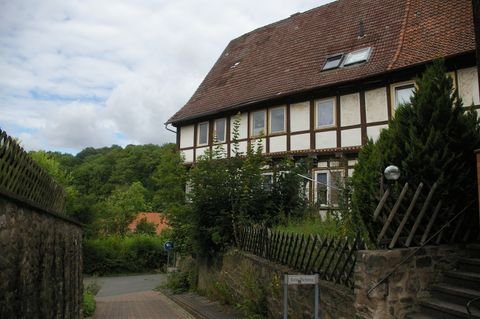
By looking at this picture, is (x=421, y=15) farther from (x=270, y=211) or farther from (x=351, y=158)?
(x=270, y=211)

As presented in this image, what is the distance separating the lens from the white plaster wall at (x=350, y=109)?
55.4 feet

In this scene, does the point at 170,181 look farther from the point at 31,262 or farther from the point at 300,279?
the point at 31,262

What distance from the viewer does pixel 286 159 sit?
49.6ft

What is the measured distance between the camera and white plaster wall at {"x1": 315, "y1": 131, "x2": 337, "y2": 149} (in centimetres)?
1731

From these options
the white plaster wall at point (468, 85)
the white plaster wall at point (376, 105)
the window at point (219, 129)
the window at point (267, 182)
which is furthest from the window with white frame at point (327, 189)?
the window at point (219, 129)

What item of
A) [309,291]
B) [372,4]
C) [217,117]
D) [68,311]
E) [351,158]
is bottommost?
[68,311]

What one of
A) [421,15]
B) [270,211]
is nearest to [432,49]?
[421,15]

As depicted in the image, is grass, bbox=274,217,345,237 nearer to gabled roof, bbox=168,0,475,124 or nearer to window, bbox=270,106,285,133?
gabled roof, bbox=168,0,475,124

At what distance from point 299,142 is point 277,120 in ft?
5.51

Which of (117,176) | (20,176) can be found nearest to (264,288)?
(20,176)

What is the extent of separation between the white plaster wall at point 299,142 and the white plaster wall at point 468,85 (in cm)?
567

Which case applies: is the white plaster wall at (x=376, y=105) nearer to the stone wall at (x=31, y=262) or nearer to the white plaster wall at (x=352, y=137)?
the white plaster wall at (x=352, y=137)

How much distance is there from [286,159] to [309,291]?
711cm

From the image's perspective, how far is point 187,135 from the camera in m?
23.7
